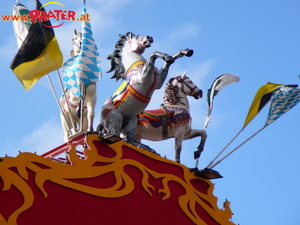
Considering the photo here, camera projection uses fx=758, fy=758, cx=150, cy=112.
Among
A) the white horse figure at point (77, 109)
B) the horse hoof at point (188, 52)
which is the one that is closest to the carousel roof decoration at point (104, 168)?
the horse hoof at point (188, 52)

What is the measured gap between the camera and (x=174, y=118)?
1532cm

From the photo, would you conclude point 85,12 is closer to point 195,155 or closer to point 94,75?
point 94,75

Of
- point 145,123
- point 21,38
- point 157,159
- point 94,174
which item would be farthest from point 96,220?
point 21,38

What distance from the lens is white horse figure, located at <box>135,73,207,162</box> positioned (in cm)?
1509

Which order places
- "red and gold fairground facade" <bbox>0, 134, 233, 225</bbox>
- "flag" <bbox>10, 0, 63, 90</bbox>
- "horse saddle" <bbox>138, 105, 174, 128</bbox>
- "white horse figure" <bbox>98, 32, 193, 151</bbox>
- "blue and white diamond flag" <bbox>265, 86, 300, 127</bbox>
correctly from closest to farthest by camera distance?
"red and gold fairground facade" <bbox>0, 134, 233, 225</bbox> < "white horse figure" <bbox>98, 32, 193, 151</bbox> < "flag" <bbox>10, 0, 63, 90</bbox> < "horse saddle" <bbox>138, 105, 174, 128</bbox> < "blue and white diamond flag" <bbox>265, 86, 300, 127</bbox>

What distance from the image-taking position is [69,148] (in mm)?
12922

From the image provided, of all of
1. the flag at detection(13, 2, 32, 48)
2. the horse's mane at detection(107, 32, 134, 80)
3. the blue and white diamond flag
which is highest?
the flag at detection(13, 2, 32, 48)

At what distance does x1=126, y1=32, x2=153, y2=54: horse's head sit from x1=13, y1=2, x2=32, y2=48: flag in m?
2.02

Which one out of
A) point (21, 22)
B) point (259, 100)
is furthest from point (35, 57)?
point (259, 100)

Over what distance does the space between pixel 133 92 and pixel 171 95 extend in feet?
5.95

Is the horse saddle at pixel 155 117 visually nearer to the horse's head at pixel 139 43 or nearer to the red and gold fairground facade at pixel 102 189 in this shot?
the red and gold fairground facade at pixel 102 189

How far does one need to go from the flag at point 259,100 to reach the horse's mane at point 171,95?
1597 millimetres

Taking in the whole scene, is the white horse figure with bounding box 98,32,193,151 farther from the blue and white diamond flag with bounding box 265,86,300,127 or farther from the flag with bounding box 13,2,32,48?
the blue and white diamond flag with bounding box 265,86,300,127

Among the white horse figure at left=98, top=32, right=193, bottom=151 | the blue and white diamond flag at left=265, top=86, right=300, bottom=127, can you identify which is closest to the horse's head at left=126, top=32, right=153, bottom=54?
the white horse figure at left=98, top=32, right=193, bottom=151
